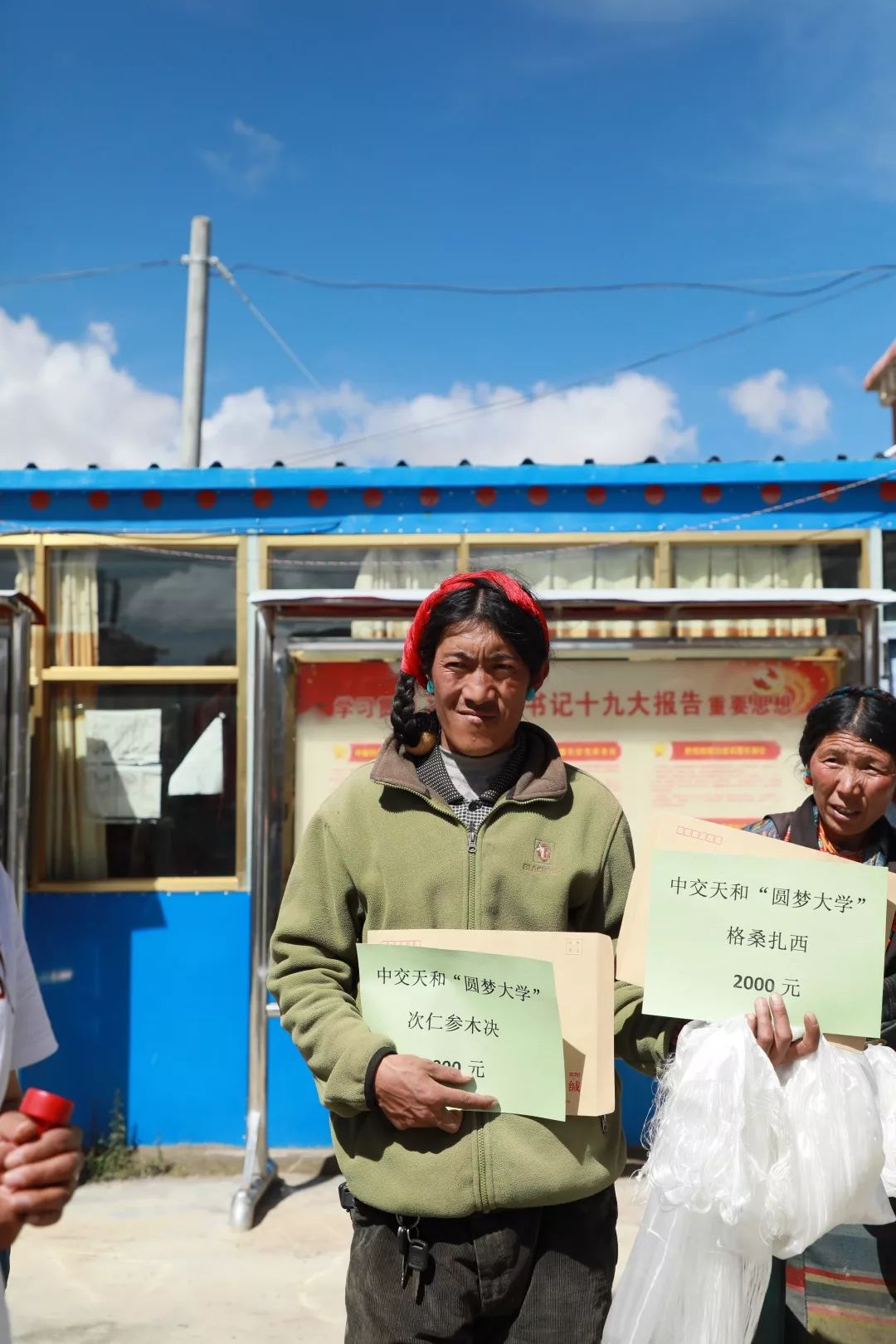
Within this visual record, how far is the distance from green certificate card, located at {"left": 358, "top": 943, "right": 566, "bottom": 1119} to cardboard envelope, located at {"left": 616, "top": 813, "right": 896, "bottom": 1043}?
0.53 ft

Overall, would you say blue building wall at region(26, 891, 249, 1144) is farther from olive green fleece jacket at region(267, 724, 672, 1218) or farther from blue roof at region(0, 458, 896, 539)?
olive green fleece jacket at region(267, 724, 672, 1218)

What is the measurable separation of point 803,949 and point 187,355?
930cm

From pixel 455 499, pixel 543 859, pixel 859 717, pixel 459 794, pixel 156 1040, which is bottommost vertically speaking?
pixel 156 1040

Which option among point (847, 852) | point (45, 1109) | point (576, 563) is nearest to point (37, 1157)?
point (45, 1109)

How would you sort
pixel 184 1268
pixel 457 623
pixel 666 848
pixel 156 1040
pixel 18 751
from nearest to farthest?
1. pixel 666 848
2. pixel 457 623
3. pixel 184 1268
4. pixel 18 751
5. pixel 156 1040

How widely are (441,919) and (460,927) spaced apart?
0.12 feet

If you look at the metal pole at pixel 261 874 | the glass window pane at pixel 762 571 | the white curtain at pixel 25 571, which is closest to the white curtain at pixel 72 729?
the white curtain at pixel 25 571

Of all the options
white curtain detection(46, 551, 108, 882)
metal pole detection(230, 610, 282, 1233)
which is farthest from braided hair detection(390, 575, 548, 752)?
white curtain detection(46, 551, 108, 882)

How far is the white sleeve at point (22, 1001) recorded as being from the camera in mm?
1721

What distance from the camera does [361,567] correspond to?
5316 millimetres

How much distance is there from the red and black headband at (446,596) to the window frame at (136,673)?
3.23 meters

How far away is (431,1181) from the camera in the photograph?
6.05 feet

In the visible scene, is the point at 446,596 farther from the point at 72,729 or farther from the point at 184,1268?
the point at 72,729

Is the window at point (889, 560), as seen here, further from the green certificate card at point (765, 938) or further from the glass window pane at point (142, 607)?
the green certificate card at point (765, 938)
